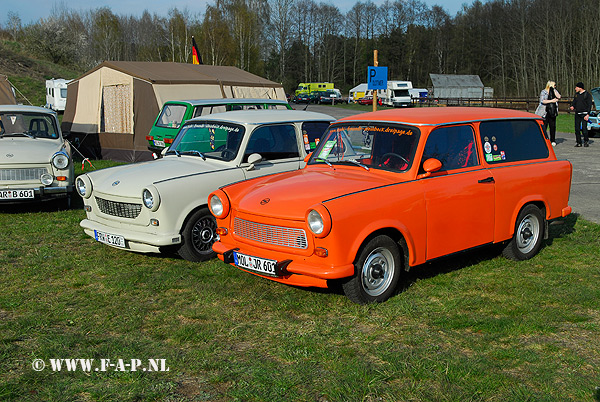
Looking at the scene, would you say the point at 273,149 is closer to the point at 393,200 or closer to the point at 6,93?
the point at 393,200

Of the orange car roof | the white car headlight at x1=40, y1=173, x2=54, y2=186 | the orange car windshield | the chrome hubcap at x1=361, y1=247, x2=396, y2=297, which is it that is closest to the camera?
the chrome hubcap at x1=361, y1=247, x2=396, y2=297

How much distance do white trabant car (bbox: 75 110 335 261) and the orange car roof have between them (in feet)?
4.63

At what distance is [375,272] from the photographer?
5.30 metres

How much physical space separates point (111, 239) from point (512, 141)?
15.4ft

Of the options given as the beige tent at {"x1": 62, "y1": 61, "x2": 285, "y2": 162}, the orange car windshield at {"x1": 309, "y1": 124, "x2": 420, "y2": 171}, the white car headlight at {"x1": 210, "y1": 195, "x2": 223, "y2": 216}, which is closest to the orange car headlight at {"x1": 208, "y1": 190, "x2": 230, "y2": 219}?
the white car headlight at {"x1": 210, "y1": 195, "x2": 223, "y2": 216}

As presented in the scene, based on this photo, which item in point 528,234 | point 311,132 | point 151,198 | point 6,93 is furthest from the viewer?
point 6,93

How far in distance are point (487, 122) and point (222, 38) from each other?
66524mm

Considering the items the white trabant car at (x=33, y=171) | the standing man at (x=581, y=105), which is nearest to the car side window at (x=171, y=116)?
the white trabant car at (x=33, y=171)

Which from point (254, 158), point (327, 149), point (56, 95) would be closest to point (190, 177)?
point (254, 158)

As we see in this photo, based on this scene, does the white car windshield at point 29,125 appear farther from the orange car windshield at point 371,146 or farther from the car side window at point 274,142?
the orange car windshield at point 371,146

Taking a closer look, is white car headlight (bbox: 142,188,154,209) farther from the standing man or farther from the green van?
the standing man

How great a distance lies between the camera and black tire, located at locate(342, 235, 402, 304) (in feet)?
16.9

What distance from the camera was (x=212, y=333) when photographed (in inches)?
189

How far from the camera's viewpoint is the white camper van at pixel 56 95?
38.9 meters
